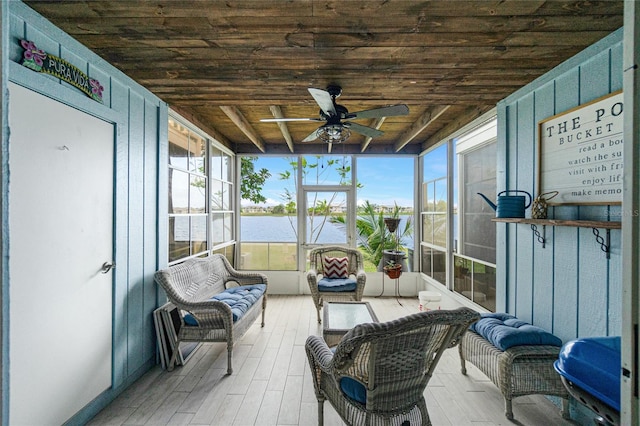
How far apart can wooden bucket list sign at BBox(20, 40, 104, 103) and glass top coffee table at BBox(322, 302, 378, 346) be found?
2498 millimetres

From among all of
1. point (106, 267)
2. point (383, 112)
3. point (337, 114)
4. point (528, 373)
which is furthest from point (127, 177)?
point (528, 373)

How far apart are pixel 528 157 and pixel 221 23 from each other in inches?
99.0

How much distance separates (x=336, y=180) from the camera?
16.8 ft

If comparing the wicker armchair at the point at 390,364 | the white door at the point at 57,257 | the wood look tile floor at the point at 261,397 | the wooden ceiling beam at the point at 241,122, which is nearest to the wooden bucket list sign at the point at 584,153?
the wicker armchair at the point at 390,364

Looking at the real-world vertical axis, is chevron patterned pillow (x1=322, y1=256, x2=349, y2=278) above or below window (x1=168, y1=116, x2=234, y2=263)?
below

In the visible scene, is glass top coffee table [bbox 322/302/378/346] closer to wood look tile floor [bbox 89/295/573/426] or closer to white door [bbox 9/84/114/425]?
wood look tile floor [bbox 89/295/573/426]

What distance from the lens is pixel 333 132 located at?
2.57 metres

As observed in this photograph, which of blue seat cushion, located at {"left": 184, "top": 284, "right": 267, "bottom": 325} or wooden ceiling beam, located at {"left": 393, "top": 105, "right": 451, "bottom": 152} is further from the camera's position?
wooden ceiling beam, located at {"left": 393, "top": 105, "right": 451, "bottom": 152}

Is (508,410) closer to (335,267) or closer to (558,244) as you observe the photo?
(558,244)

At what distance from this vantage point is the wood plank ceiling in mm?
1531

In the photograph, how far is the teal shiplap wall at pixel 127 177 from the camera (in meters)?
1.68

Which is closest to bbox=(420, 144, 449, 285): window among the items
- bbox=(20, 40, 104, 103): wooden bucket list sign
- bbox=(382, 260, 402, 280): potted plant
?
bbox=(382, 260, 402, 280): potted plant

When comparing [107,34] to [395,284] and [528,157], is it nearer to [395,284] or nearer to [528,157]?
[528,157]

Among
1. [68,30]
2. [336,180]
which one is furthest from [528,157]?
[68,30]
